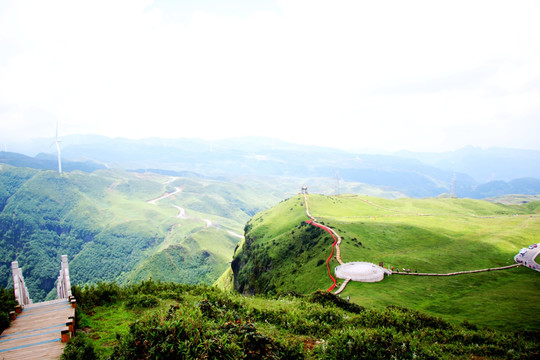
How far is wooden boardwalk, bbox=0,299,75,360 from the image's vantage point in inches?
499

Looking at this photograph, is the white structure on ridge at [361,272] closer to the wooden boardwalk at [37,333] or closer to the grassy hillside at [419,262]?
the grassy hillside at [419,262]

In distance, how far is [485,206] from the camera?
158 metres

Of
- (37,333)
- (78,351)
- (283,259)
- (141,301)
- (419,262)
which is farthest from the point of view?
(283,259)

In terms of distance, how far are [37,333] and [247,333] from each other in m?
11.3

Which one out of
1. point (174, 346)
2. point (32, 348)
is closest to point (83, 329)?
point (32, 348)

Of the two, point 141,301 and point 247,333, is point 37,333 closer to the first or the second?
point 141,301

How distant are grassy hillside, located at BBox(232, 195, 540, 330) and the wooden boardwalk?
2936 centimetres

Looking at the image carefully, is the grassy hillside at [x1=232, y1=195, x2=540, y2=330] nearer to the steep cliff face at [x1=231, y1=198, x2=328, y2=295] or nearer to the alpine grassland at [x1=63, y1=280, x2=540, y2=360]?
the steep cliff face at [x1=231, y1=198, x2=328, y2=295]

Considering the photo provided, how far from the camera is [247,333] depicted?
12.5 meters

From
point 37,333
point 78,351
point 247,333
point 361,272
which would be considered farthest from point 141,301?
point 361,272

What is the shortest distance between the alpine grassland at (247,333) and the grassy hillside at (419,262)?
12315mm

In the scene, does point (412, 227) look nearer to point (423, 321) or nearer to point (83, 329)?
point (423, 321)

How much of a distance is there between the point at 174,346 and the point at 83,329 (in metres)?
9.13

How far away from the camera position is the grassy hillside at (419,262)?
34.0 meters
